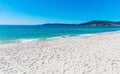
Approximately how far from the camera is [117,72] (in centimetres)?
461

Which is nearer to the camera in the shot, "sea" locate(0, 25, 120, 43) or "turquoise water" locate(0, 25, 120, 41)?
"sea" locate(0, 25, 120, 43)

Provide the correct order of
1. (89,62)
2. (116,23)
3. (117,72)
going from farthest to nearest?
(116,23), (89,62), (117,72)

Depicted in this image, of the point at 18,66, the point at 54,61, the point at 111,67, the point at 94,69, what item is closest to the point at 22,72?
the point at 18,66

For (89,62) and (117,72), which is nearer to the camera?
(117,72)

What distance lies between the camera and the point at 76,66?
5.34 m

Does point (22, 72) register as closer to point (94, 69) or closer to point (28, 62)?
point (28, 62)

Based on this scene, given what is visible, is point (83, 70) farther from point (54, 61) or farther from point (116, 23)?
point (116, 23)

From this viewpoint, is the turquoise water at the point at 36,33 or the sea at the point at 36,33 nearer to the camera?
the sea at the point at 36,33

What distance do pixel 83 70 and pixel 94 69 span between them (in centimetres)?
38

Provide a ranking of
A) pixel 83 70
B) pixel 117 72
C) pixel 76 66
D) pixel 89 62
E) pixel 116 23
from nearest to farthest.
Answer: pixel 117 72, pixel 83 70, pixel 76 66, pixel 89 62, pixel 116 23

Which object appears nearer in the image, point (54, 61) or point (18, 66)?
point (18, 66)

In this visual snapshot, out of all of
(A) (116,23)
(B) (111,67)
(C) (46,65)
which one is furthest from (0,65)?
(A) (116,23)

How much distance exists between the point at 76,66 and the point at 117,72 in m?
1.38

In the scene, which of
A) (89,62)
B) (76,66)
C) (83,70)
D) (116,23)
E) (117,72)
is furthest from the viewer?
(116,23)
